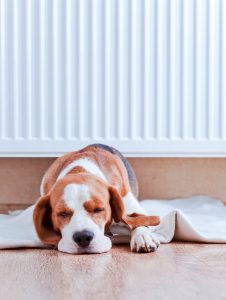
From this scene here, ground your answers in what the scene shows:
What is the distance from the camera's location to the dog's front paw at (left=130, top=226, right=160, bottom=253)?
5.14 feet

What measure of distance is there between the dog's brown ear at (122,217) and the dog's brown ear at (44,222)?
A: 0.52 ft

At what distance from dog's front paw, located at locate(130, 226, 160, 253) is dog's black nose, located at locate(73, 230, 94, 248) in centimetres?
12

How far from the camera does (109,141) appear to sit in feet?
7.63

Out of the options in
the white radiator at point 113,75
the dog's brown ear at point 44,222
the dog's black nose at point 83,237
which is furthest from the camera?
the white radiator at point 113,75

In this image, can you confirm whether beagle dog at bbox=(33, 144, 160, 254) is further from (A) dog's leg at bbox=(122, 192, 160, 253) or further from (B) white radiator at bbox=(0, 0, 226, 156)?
(B) white radiator at bbox=(0, 0, 226, 156)

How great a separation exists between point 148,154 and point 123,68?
319mm

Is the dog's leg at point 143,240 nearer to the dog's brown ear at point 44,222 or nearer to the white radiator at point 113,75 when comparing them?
the dog's brown ear at point 44,222

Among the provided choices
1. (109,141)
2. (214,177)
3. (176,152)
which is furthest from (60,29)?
(214,177)

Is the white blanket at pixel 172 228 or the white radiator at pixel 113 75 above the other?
the white radiator at pixel 113 75

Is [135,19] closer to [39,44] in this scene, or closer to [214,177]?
[39,44]

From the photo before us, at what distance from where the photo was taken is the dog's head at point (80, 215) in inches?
60.3

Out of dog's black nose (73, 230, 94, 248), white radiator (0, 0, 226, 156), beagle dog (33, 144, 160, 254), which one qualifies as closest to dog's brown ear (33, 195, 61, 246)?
beagle dog (33, 144, 160, 254)

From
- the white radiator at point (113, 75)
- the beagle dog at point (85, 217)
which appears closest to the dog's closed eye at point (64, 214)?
the beagle dog at point (85, 217)

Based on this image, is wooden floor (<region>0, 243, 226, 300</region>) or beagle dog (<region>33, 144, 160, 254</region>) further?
beagle dog (<region>33, 144, 160, 254</region>)
